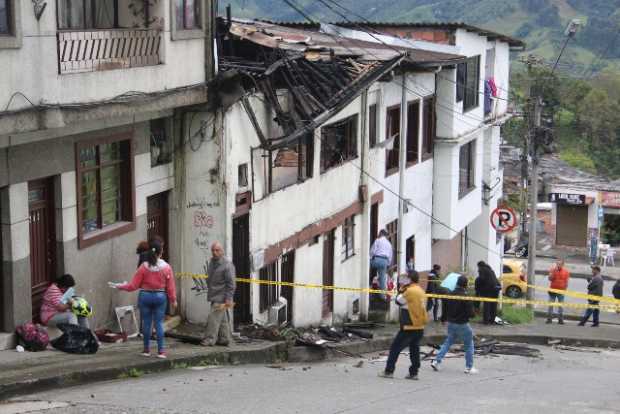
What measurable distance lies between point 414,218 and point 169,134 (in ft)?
40.0

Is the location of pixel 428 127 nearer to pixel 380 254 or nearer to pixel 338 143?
pixel 380 254

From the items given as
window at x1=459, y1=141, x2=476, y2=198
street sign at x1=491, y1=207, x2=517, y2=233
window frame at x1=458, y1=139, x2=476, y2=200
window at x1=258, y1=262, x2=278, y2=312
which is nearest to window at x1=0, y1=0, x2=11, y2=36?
window at x1=258, y1=262, x2=278, y2=312

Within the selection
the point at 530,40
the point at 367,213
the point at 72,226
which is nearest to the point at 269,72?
the point at 72,226

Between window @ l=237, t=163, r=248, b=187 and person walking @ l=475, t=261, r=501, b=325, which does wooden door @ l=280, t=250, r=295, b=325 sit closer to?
window @ l=237, t=163, r=248, b=187

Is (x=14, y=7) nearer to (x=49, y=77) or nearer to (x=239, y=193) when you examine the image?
(x=49, y=77)

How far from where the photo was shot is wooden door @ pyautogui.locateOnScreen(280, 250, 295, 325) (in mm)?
19750

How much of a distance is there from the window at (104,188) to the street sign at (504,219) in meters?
14.1

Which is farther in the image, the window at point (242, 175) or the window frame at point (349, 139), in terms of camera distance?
the window frame at point (349, 139)

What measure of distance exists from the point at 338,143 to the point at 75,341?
9.92 m

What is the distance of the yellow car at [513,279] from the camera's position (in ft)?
126

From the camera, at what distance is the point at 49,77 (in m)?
12.5

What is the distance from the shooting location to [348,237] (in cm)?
2347

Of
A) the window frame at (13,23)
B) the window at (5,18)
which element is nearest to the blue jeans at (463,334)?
the window frame at (13,23)

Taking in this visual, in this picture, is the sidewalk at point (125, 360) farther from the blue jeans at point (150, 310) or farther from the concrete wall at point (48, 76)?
the concrete wall at point (48, 76)
